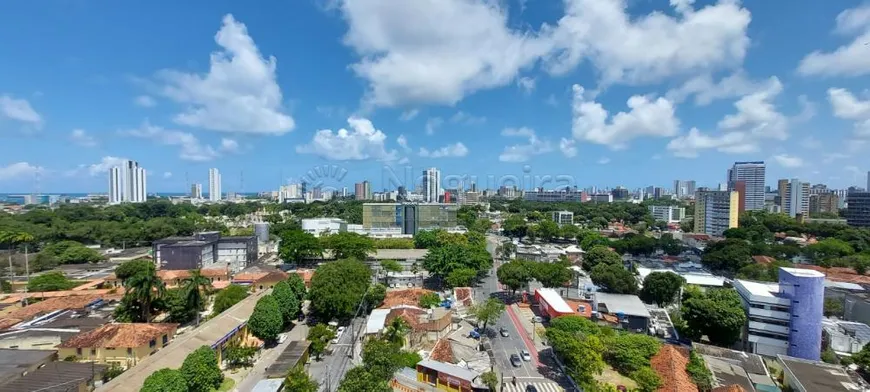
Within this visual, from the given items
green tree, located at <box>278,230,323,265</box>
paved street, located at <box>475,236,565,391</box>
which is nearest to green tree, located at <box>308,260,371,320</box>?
paved street, located at <box>475,236,565,391</box>

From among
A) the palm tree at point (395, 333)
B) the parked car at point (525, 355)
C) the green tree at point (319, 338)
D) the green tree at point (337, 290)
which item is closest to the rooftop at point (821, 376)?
the parked car at point (525, 355)

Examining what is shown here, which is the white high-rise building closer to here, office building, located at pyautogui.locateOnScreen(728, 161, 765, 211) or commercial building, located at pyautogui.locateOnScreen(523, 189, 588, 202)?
commercial building, located at pyautogui.locateOnScreen(523, 189, 588, 202)

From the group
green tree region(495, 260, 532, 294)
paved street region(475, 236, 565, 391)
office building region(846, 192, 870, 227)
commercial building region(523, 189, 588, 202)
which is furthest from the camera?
commercial building region(523, 189, 588, 202)

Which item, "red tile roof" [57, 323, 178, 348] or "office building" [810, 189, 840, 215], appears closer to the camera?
"red tile roof" [57, 323, 178, 348]

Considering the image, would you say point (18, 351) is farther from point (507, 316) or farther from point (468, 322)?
point (507, 316)

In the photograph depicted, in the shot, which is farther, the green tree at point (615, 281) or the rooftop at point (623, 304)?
the green tree at point (615, 281)

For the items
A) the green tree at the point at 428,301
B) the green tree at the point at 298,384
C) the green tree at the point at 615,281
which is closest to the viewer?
the green tree at the point at 298,384

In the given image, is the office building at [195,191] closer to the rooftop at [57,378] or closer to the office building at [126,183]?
the office building at [126,183]
